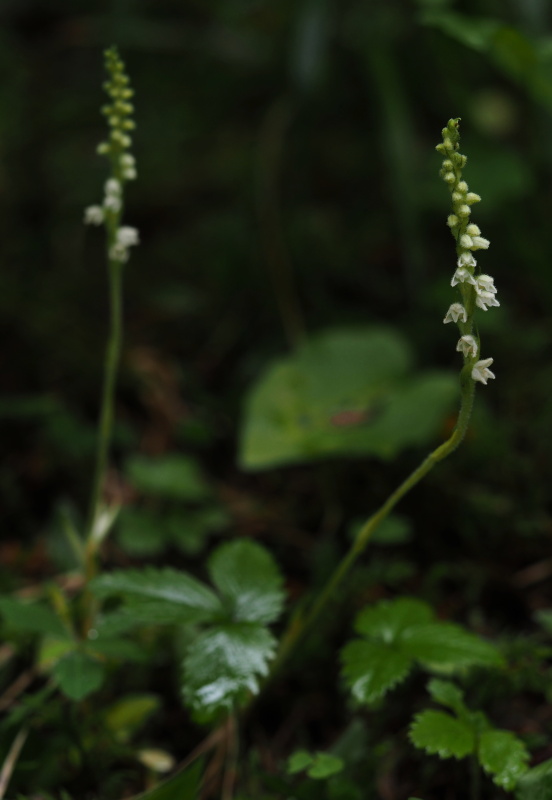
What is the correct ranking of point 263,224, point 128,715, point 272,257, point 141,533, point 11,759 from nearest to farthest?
point 11,759 < point 128,715 < point 141,533 < point 272,257 < point 263,224

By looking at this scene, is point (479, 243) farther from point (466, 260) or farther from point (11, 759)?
point (11, 759)

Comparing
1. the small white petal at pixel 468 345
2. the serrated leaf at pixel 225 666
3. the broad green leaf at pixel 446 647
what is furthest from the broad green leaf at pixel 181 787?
the small white petal at pixel 468 345

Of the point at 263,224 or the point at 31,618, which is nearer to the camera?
the point at 31,618

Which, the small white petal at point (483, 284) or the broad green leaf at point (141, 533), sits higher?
the small white petal at point (483, 284)

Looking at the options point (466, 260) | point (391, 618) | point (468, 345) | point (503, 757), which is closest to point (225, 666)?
point (391, 618)

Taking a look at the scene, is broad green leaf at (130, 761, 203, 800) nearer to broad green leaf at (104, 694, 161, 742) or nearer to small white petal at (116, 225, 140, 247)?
broad green leaf at (104, 694, 161, 742)

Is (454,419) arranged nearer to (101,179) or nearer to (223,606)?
(223,606)

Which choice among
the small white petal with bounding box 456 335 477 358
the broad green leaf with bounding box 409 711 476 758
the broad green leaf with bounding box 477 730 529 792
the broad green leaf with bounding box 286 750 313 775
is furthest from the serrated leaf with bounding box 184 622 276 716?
the small white petal with bounding box 456 335 477 358

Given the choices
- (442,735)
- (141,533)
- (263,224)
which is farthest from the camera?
(263,224)

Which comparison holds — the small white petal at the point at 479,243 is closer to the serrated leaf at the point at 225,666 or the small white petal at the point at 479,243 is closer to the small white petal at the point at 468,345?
the small white petal at the point at 468,345
